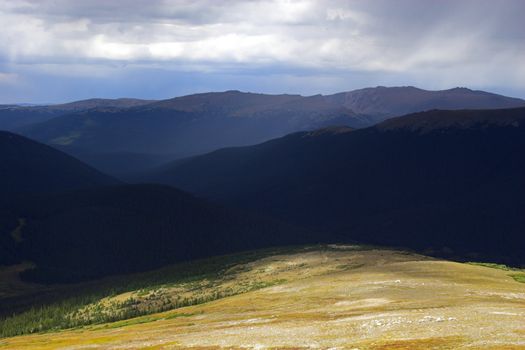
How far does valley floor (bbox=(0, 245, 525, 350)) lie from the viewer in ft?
208

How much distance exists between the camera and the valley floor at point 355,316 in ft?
208

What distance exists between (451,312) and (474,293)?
23.6 meters

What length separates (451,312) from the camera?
76.9m

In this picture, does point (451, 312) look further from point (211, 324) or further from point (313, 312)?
point (211, 324)

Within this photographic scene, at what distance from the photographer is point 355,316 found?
82.1 m

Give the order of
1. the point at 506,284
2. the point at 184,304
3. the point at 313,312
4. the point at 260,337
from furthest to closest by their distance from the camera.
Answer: the point at 184,304
the point at 506,284
the point at 313,312
the point at 260,337

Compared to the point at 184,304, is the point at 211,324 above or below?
above

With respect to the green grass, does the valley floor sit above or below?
above

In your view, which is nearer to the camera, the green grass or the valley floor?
the valley floor

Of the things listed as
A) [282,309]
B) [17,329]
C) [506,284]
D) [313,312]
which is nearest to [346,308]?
[313,312]

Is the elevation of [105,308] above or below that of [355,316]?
below

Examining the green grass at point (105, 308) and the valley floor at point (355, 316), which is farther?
the green grass at point (105, 308)

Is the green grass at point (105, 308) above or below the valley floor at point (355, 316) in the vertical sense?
below

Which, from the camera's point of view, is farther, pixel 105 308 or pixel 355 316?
pixel 105 308
